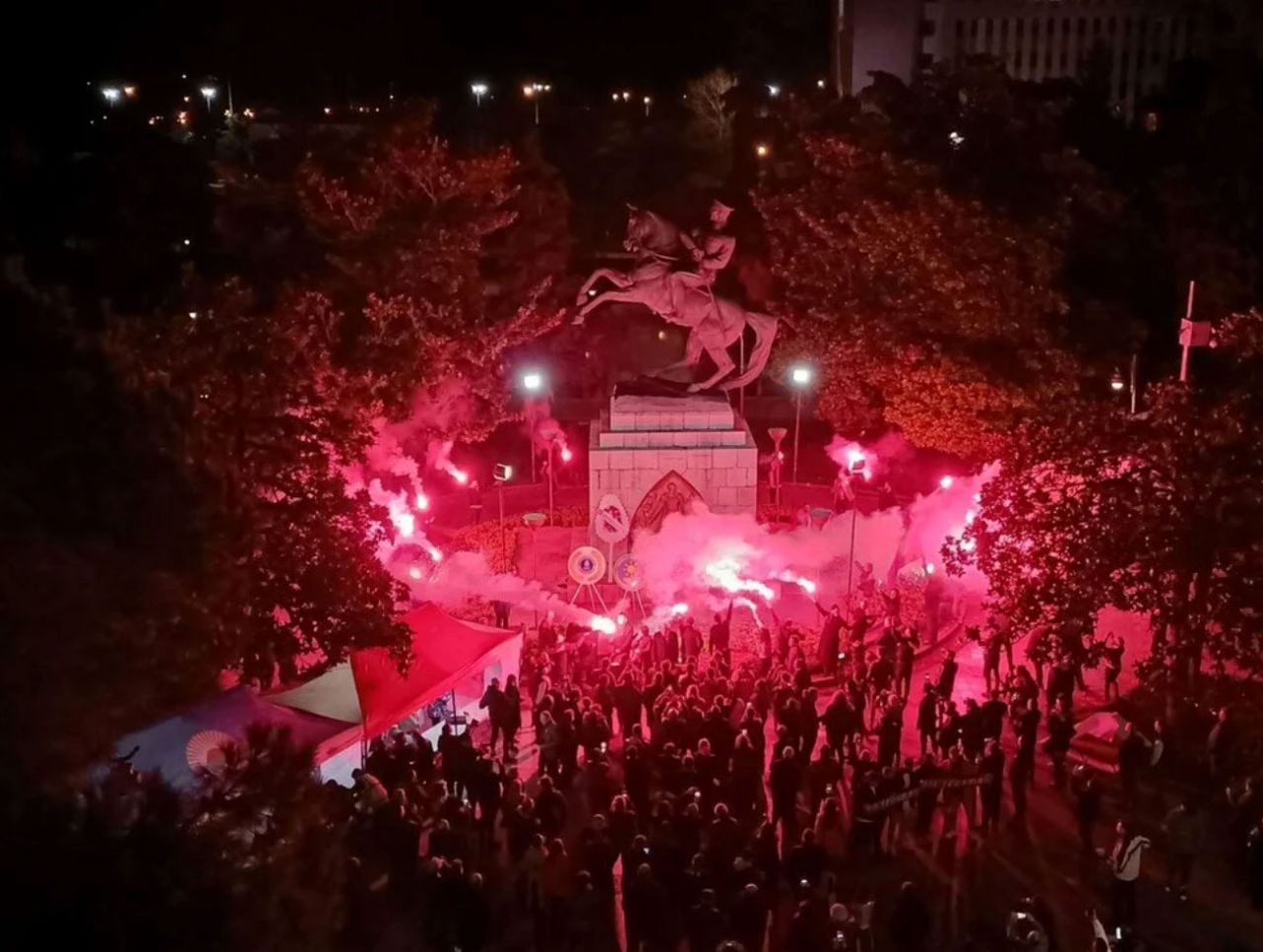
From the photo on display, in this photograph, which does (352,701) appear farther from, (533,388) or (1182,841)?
(533,388)

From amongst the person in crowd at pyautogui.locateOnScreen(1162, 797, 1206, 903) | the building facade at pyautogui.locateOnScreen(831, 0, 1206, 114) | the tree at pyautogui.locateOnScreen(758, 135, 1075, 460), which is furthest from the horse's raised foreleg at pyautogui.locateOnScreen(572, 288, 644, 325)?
the building facade at pyautogui.locateOnScreen(831, 0, 1206, 114)

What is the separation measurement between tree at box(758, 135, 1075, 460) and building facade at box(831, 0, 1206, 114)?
2007 cm

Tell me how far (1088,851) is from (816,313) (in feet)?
46.2

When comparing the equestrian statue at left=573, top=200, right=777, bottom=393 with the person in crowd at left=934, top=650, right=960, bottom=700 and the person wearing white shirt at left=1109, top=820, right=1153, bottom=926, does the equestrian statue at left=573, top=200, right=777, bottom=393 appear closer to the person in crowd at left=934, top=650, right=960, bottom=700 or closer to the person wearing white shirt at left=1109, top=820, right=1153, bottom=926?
the person in crowd at left=934, top=650, right=960, bottom=700

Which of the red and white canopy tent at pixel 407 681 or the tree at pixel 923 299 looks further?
the tree at pixel 923 299

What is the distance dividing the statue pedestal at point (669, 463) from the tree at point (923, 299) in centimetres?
369

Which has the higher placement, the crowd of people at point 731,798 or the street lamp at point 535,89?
the street lamp at point 535,89

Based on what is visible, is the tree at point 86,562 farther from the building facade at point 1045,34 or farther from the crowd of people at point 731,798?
the building facade at point 1045,34

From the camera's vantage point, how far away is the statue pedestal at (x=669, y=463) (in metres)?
22.6

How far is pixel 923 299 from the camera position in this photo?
78.2 ft

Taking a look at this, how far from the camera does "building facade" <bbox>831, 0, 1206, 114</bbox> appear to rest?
43.3 m

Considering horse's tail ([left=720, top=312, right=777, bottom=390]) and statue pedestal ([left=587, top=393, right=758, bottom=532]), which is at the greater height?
horse's tail ([left=720, top=312, right=777, bottom=390])

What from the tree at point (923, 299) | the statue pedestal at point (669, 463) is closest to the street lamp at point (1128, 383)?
the tree at point (923, 299)

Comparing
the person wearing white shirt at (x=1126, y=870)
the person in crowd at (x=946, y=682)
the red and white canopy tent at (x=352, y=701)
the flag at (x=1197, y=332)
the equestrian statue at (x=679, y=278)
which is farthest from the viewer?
the equestrian statue at (x=679, y=278)
